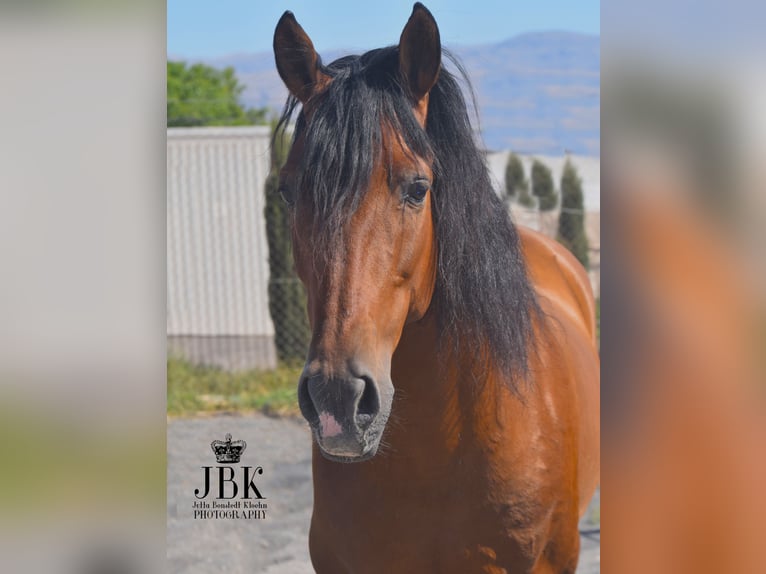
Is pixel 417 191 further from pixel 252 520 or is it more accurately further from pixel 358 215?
pixel 252 520

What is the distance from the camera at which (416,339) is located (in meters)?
1.57

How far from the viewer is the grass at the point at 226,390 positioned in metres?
4.71

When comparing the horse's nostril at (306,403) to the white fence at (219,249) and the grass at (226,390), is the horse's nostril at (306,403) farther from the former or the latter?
the white fence at (219,249)

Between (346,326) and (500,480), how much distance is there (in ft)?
1.80

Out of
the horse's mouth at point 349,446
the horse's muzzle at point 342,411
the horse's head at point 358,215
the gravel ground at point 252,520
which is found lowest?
the gravel ground at point 252,520

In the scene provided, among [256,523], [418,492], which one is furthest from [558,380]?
[256,523]

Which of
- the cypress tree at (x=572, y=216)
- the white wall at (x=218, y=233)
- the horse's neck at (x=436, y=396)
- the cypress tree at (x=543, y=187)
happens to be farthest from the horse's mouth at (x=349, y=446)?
the white wall at (x=218, y=233)

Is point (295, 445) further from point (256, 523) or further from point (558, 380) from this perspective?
point (558, 380)

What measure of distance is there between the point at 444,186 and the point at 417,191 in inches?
4.0

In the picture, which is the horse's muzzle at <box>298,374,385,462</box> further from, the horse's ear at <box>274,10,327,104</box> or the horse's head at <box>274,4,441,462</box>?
the horse's ear at <box>274,10,327,104</box>

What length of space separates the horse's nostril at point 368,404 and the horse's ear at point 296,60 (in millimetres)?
606

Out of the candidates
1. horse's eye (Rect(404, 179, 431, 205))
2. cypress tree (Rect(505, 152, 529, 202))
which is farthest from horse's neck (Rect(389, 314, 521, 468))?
cypress tree (Rect(505, 152, 529, 202))
